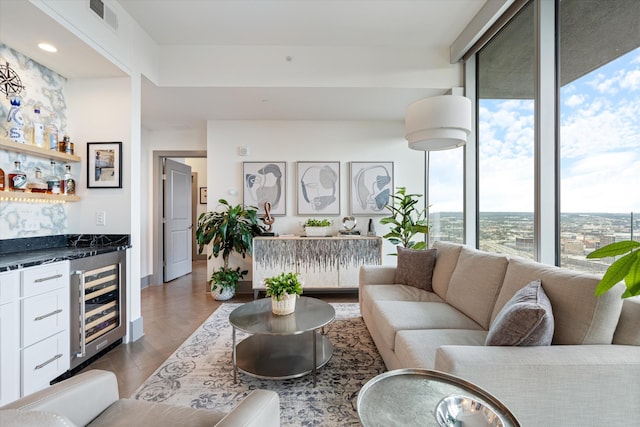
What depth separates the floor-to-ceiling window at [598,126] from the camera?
1646 millimetres

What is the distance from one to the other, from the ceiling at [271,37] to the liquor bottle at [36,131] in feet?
1.54

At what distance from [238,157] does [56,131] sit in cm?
209

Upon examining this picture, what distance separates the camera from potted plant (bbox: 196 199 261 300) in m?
3.86

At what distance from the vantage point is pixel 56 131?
2.51m

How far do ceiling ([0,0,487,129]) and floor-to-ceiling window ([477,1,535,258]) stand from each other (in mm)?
→ 448

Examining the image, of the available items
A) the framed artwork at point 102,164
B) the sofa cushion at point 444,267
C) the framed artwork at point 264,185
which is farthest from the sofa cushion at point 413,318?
the framed artwork at point 102,164

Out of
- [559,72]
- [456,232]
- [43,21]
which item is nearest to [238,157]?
[43,21]

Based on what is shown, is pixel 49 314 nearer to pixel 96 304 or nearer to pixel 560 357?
pixel 96 304

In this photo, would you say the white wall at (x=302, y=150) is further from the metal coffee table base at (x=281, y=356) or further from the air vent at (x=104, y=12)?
the metal coffee table base at (x=281, y=356)

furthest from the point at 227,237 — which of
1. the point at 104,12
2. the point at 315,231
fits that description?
the point at 104,12

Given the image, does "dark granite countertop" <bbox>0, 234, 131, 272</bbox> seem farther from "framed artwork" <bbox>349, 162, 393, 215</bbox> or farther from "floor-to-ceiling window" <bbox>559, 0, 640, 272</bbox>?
"floor-to-ceiling window" <bbox>559, 0, 640, 272</bbox>

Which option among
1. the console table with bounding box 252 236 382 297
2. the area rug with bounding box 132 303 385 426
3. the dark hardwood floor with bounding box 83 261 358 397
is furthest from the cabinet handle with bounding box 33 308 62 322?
the console table with bounding box 252 236 382 297

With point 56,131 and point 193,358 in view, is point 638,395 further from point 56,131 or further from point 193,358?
point 56,131

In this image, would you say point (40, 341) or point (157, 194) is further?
point (157, 194)
